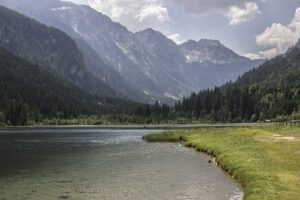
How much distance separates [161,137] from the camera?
14062 centimetres

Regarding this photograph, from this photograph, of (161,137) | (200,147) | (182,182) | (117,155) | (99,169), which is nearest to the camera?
(182,182)

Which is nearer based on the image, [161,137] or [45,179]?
[45,179]

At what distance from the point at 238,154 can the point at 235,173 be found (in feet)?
40.9

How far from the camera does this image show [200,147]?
99000mm

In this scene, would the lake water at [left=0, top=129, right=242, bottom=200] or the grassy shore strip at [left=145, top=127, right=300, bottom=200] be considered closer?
the grassy shore strip at [left=145, top=127, right=300, bottom=200]

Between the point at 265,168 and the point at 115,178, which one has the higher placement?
the point at 265,168

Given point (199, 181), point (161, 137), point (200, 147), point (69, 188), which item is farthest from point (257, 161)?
point (161, 137)

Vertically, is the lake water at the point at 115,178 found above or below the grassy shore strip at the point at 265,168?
below

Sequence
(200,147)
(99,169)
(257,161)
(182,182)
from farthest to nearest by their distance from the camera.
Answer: (200,147) → (99,169) → (257,161) → (182,182)

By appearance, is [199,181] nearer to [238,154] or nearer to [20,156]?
[238,154]

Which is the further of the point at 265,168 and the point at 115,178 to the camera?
the point at 115,178

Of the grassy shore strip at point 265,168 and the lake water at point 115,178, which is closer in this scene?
the grassy shore strip at point 265,168

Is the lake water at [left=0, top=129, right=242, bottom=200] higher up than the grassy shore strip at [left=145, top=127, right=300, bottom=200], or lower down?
lower down

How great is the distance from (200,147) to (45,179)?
1882 inches
